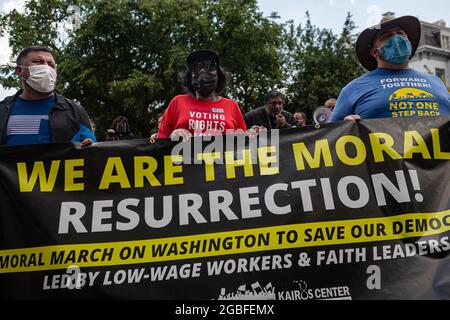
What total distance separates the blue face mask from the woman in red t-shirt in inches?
48.6

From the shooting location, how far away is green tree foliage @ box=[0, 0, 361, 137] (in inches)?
790

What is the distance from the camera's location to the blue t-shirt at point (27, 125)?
300 cm

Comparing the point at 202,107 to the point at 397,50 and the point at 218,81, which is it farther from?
the point at 397,50

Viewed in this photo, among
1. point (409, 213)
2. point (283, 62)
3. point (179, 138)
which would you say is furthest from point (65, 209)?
point (283, 62)

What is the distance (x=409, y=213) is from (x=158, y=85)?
1786 centimetres

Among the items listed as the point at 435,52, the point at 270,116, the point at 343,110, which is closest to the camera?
the point at 343,110

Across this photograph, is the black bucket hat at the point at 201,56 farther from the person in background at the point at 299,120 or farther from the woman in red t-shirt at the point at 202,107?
the person in background at the point at 299,120

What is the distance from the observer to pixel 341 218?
2.61 m

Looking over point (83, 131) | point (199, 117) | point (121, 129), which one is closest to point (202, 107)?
point (199, 117)

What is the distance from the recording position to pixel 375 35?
3457 mm

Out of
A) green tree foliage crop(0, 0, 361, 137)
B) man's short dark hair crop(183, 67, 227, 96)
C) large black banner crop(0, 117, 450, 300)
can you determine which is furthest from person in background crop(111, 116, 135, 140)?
green tree foliage crop(0, 0, 361, 137)

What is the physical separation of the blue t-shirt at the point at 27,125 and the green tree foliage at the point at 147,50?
1625 centimetres

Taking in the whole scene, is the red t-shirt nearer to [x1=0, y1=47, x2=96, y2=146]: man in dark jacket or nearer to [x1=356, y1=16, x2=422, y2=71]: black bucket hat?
[x1=0, y1=47, x2=96, y2=146]: man in dark jacket

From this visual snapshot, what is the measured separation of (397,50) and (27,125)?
9.06 ft
